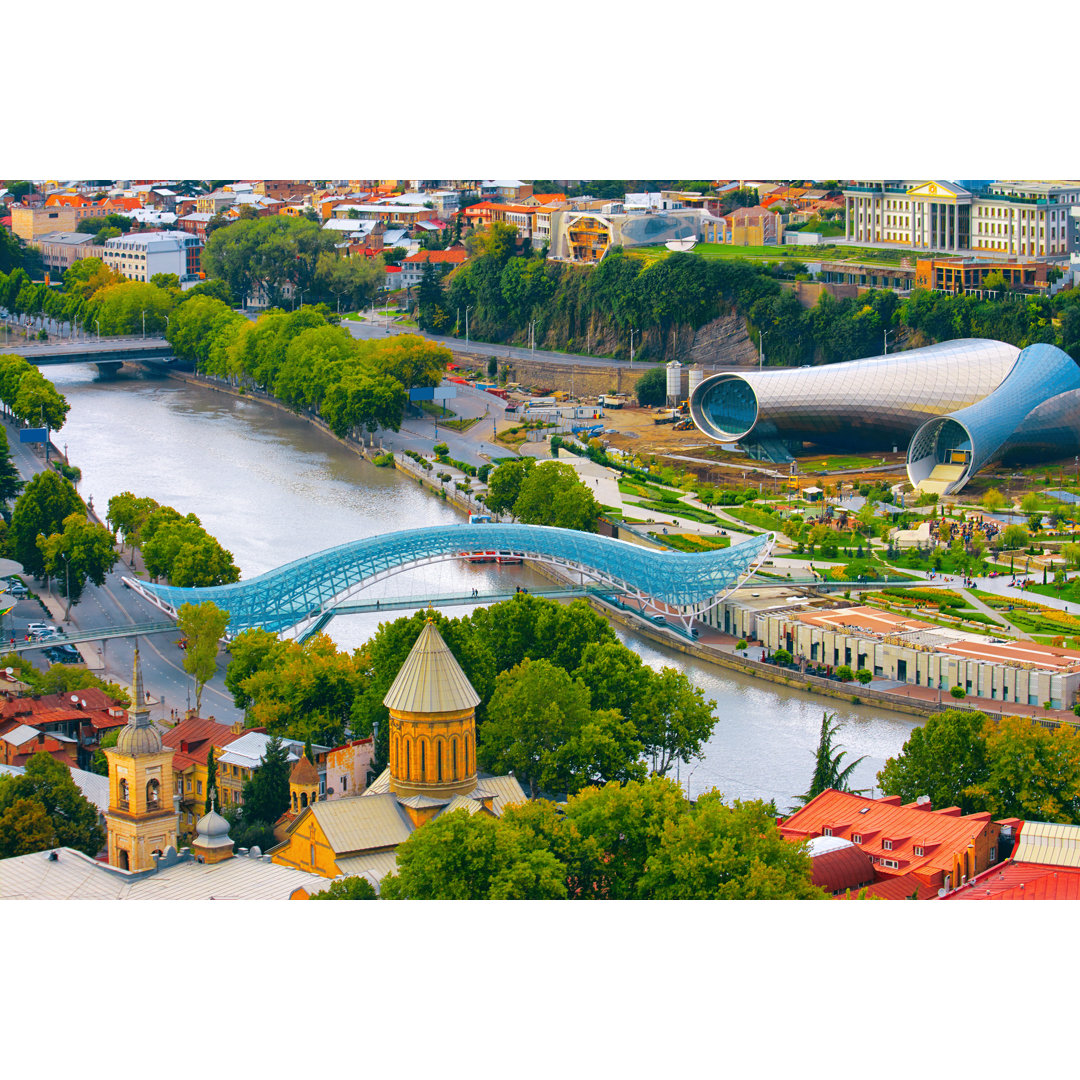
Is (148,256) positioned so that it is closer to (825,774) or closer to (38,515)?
(38,515)

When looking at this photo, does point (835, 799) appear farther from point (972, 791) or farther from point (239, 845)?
point (239, 845)

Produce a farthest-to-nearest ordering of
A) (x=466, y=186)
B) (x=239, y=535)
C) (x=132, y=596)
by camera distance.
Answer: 1. (x=466, y=186)
2. (x=239, y=535)
3. (x=132, y=596)

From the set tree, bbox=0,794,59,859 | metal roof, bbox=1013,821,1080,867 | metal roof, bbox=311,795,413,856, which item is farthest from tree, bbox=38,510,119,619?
metal roof, bbox=1013,821,1080,867

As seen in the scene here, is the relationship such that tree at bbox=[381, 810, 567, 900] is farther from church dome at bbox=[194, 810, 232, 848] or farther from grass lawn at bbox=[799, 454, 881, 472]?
grass lawn at bbox=[799, 454, 881, 472]

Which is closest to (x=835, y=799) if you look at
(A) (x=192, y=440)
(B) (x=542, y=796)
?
(B) (x=542, y=796)

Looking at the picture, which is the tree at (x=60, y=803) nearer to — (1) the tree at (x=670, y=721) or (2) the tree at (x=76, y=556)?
(1) the tree at (x=670, y=721)

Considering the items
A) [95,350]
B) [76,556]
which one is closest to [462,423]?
[95,350]

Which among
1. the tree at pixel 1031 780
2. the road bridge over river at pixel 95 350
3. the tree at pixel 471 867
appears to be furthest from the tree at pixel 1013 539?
the road bridge over river at pixel 95 350
